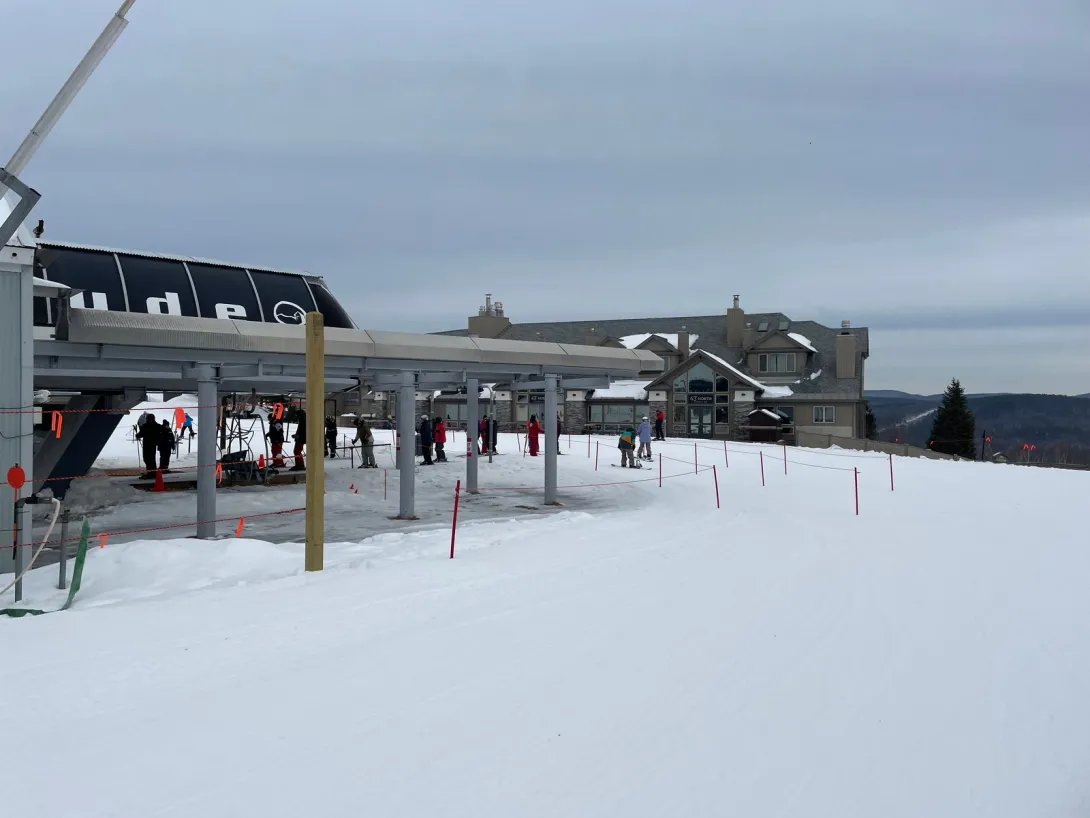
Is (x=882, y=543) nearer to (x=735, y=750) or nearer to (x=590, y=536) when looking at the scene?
(x=590, y=536)

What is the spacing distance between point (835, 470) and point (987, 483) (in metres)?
4.49

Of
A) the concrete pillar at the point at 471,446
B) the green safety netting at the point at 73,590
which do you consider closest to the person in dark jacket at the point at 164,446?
the concrete pillar at the point at 471,446

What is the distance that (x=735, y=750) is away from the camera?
550 centimetres

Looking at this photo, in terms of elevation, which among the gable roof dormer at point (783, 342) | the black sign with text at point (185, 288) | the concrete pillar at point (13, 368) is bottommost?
the concrete pillar at point (13, 368)

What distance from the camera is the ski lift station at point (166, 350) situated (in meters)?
10.2

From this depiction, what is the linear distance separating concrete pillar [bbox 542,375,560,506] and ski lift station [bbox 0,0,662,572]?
38mm

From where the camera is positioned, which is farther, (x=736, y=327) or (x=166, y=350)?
(x=736, y=327)

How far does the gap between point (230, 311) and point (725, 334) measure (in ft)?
132

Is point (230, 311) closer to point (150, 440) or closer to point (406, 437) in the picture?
point (406, 437)

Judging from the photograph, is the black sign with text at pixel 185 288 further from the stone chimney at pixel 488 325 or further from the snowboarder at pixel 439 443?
the stone chimney at pixel 488 325

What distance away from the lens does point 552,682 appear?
22.0 ft

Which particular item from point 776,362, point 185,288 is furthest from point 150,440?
point 776,362

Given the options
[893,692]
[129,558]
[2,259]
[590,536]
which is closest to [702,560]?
[590,536]

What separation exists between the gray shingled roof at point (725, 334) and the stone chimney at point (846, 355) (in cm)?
40
